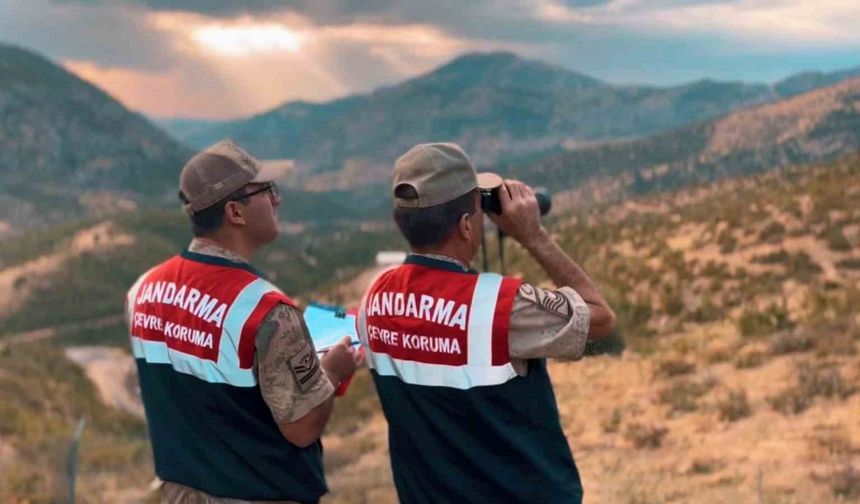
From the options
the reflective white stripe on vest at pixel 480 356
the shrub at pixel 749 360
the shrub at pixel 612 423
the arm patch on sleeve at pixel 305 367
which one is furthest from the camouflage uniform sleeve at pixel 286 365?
the shrub at pixel 749 360

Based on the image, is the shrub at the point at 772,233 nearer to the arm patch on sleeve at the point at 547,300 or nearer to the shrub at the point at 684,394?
the shrub at the point at 684,394

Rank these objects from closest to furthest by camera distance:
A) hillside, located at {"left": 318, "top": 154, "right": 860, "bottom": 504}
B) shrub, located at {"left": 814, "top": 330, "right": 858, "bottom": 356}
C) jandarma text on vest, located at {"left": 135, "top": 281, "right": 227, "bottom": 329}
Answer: jandarma text on vest, located at {"left": 135, "top": 281, "right": 227, "bottom": 329}, hillside, located at {"left": 318, "top": 154, "right": 860, "bottom": 504}, shrub, located at {"left": 814, "top": 330, "right": 858, "bottom": 356}

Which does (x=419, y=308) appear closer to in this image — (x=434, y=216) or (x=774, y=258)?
(x=434, y=216)

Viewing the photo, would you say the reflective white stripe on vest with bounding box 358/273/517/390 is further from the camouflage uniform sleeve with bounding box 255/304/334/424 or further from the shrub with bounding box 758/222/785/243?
the shrub with bounding box 758/222/785/243

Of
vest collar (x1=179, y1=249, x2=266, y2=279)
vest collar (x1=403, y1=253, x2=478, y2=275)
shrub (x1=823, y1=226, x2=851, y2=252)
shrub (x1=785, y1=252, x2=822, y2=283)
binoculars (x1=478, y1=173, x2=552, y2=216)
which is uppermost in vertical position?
binoculars (x1=478, y1=173, x2=552, y2=216)

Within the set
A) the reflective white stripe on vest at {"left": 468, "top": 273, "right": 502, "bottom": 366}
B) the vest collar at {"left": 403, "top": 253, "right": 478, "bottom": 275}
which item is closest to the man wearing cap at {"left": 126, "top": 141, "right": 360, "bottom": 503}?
the vest collar at {"left": 403, "top": 253, "right": 478, "bottom": 275}

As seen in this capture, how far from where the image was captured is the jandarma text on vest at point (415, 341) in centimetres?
302

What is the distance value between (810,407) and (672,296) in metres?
7.66

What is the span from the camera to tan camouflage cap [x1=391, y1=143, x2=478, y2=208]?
3.04m

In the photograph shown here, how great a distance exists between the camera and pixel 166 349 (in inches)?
132

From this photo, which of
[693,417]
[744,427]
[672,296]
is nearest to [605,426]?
[693,417]

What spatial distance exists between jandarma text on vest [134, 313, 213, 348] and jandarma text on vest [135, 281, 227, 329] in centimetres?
6

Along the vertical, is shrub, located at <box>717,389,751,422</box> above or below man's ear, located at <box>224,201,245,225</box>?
below

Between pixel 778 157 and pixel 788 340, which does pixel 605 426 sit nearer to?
pixel 788 340
